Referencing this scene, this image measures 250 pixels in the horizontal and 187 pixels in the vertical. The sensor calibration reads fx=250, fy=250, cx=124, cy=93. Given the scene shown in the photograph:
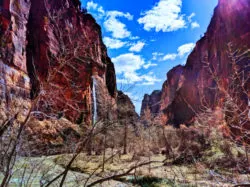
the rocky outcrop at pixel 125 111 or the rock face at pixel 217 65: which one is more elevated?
the rock face at pixel 217 65

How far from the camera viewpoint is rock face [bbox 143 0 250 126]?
4711mm

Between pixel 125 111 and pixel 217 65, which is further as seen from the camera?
pixel 217 65

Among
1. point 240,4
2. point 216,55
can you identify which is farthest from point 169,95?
point 240,4

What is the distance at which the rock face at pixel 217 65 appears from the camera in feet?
15.5

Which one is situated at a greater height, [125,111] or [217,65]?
[217,65]

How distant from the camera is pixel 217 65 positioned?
31.4 feet

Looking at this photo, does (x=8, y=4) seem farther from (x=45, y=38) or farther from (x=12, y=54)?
(x=45, y=38)

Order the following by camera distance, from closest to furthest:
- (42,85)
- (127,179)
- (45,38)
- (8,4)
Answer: (42,85), (127,179), (8,4), (45,38)

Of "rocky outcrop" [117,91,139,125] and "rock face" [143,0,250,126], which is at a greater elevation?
"rock face" [143,0,250,126]

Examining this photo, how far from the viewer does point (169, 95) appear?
268 ft

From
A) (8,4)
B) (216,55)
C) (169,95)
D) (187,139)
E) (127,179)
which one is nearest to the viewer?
(127,179)

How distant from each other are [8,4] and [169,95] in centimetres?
6178

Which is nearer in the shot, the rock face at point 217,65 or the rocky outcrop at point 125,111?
the rocky outcrop at point 125,111

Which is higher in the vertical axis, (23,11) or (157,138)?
(23,11)
